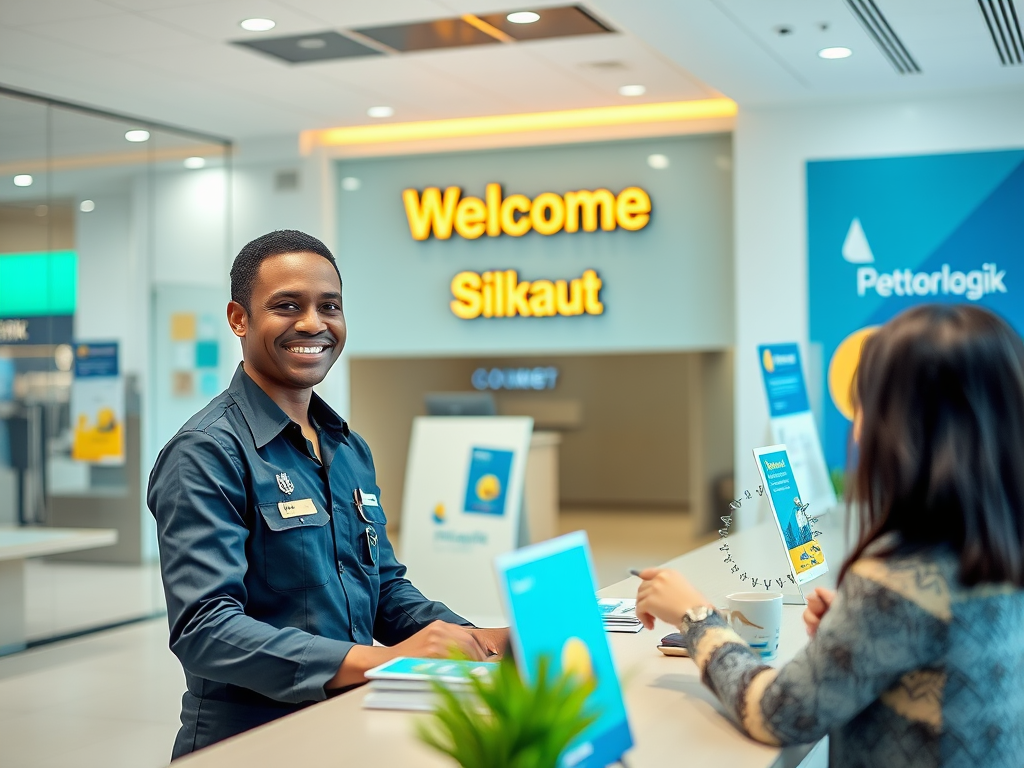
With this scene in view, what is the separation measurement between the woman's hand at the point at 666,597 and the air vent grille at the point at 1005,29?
4.15 m

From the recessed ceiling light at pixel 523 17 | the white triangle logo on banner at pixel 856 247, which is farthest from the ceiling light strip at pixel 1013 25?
the recessed ceiling light at pixel 523 17

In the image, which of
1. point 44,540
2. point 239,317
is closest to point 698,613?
point 239,317

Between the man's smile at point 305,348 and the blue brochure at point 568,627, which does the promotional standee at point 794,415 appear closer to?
the man's smile at point 305,348

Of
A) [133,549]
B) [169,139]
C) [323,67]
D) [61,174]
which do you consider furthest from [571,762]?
[169,139]

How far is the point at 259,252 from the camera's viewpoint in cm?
222

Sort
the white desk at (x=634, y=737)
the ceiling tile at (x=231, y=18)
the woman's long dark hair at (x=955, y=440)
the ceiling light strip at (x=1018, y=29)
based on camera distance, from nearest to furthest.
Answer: the woman's long dark hair at (x=955, y=440)
the white desk at (x=634, y=737)
the ceiling light strip at (x=1018, y=29)
the ceiling tile at (x=231, y=18)

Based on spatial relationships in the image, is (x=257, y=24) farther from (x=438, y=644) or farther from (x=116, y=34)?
(x=438, y=644)

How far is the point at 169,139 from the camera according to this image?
25.7 feet

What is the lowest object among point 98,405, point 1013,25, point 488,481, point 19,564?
point 19,564

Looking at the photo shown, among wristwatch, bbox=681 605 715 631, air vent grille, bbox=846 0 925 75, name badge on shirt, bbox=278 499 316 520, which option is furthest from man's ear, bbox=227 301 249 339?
air vent grille, bbox=846 0 925 75

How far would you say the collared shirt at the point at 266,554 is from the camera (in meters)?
1.89

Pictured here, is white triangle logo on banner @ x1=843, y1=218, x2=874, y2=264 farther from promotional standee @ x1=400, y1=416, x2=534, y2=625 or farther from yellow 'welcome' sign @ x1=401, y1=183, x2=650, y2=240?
promotional standee @ x1=400, y1=416, x2=534, y2=625

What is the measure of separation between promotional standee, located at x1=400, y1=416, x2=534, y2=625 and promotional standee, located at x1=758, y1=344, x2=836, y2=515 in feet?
4.66

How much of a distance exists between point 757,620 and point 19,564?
5305 mm
